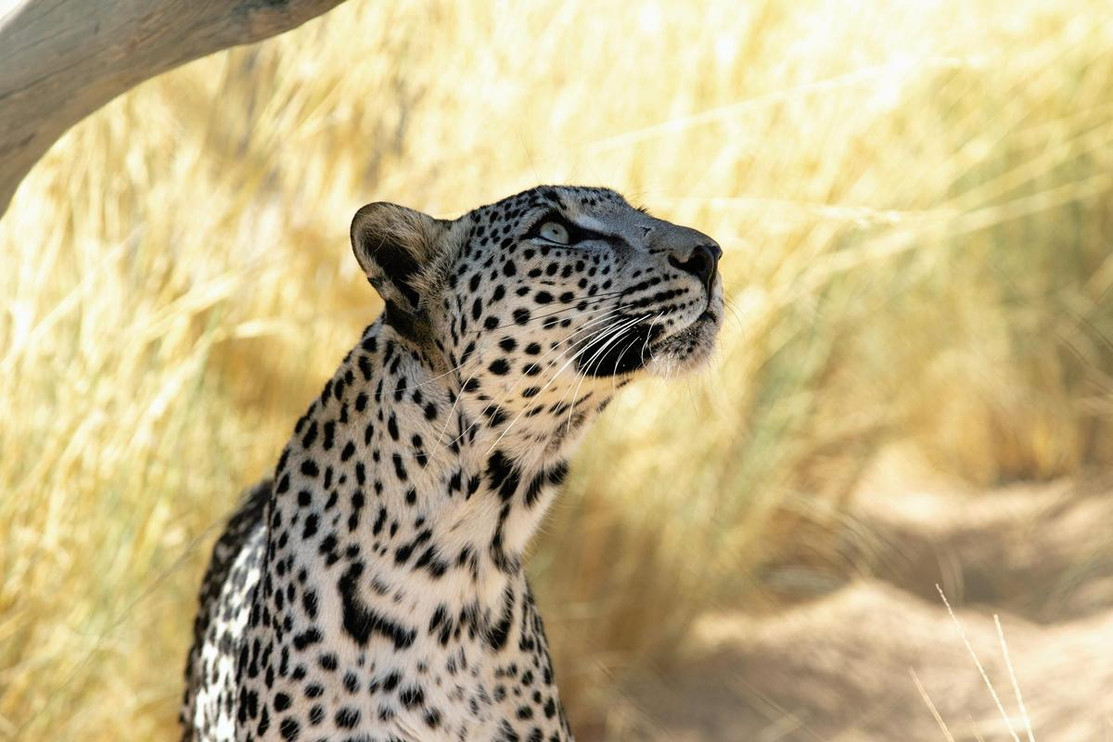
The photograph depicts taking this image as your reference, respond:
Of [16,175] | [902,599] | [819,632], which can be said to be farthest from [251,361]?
[902,599]

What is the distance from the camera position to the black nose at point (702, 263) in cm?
294

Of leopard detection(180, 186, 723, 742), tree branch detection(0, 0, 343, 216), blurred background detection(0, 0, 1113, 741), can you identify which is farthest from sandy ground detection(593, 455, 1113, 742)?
tree branch detection(0, 0, 343, 216)

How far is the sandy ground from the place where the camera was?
18.7ft

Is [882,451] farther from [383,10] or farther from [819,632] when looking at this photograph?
[383,10]

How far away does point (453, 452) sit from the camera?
303 centimetres

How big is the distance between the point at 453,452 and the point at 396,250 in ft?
1.44

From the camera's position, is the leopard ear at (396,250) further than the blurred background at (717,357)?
No

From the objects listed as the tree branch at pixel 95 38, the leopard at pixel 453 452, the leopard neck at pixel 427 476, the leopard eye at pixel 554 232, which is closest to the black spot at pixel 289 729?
the leopard at pixel 453 452

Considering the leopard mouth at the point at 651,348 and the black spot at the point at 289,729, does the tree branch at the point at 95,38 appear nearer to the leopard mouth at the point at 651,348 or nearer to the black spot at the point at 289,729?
the leopard mouth at the point at 651,348

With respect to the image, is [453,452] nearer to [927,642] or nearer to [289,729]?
[289,729]

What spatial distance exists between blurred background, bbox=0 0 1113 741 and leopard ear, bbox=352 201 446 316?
95cm

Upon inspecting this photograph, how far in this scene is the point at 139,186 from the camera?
4457 mm

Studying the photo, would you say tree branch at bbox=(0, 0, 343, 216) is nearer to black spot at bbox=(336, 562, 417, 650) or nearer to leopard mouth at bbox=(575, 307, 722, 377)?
leopard mouth at bbox=(575, 307, 722, 377)

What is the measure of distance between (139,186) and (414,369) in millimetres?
1775
